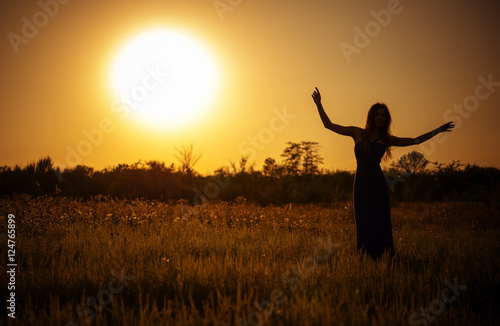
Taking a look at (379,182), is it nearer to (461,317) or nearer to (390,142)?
(390,142)

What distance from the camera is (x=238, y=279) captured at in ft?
15.6

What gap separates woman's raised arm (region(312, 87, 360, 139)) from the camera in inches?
291

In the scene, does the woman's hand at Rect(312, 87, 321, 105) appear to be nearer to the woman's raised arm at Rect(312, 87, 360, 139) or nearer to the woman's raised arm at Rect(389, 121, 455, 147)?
the woman's raised arm at Rect(312, 87, 360, 139)

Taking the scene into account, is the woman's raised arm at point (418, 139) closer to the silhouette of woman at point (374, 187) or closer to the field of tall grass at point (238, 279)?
the silhouette of woman at point (374, 187)

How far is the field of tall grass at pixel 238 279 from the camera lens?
394 centimetres

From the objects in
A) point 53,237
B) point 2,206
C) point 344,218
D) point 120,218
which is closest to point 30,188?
point 2,206

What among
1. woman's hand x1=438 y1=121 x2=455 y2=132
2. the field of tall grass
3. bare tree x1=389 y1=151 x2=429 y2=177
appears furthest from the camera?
bare tree x1=389 y1=151 x2=429 y2=177

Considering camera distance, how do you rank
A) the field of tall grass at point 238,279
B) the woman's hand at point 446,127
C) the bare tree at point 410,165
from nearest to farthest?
the field of tall grass at point 238,279, the woman's hand at point 446,127, the bare tree at point 410,165

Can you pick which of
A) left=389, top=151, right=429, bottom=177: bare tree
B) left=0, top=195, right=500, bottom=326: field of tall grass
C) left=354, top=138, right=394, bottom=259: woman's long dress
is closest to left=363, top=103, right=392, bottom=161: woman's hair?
left=354, top=138, right=394, bottom=259: woman's long dress

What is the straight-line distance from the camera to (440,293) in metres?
4.84

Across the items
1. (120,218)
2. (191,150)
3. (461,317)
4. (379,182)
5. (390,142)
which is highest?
(191,150)

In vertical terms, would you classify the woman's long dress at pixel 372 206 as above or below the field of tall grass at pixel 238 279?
above

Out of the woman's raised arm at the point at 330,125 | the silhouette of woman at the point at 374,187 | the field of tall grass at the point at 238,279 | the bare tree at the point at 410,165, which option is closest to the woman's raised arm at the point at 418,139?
the silhouette of woman at the point at 374,187

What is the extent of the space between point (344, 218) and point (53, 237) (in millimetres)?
8786
